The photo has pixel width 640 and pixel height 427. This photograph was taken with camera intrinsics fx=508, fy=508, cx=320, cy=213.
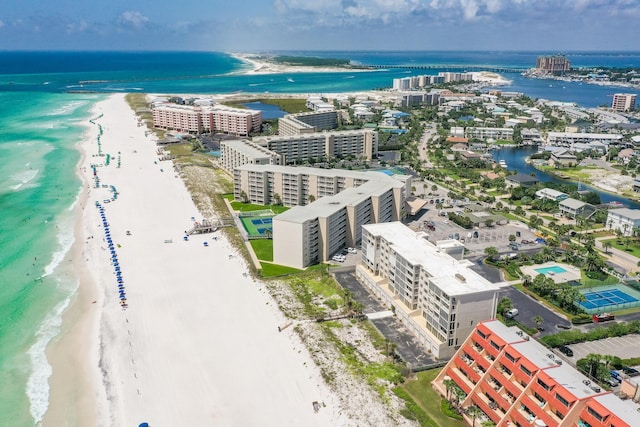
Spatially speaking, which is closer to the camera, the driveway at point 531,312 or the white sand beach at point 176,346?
the white sand beach at point 176,346

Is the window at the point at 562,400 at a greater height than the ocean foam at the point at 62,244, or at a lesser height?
greater

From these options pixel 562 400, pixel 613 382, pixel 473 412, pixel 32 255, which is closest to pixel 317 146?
pixel 32 255

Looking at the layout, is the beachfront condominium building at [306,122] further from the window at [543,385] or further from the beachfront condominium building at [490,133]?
the window at [543,385]

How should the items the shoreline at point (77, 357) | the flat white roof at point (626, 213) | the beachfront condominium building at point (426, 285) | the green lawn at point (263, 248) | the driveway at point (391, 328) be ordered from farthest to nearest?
1. the flat white roof at point (626, 213)
2. the green lawn at point (263, 248)
3. the driveway at point (391, 328)
4. the beachfront condominium building at point (426, 285)
5. the shoreline at point (77, 357)

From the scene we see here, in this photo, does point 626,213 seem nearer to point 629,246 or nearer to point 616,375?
point 629,246

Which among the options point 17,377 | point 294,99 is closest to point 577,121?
point 294,99

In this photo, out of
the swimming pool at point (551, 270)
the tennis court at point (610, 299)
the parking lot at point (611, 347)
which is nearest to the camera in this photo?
the parking lot at point (611, 347)

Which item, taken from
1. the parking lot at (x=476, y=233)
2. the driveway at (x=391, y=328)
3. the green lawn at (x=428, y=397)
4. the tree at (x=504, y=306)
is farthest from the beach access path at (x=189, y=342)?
the parking lot at (x=476, y=233)
